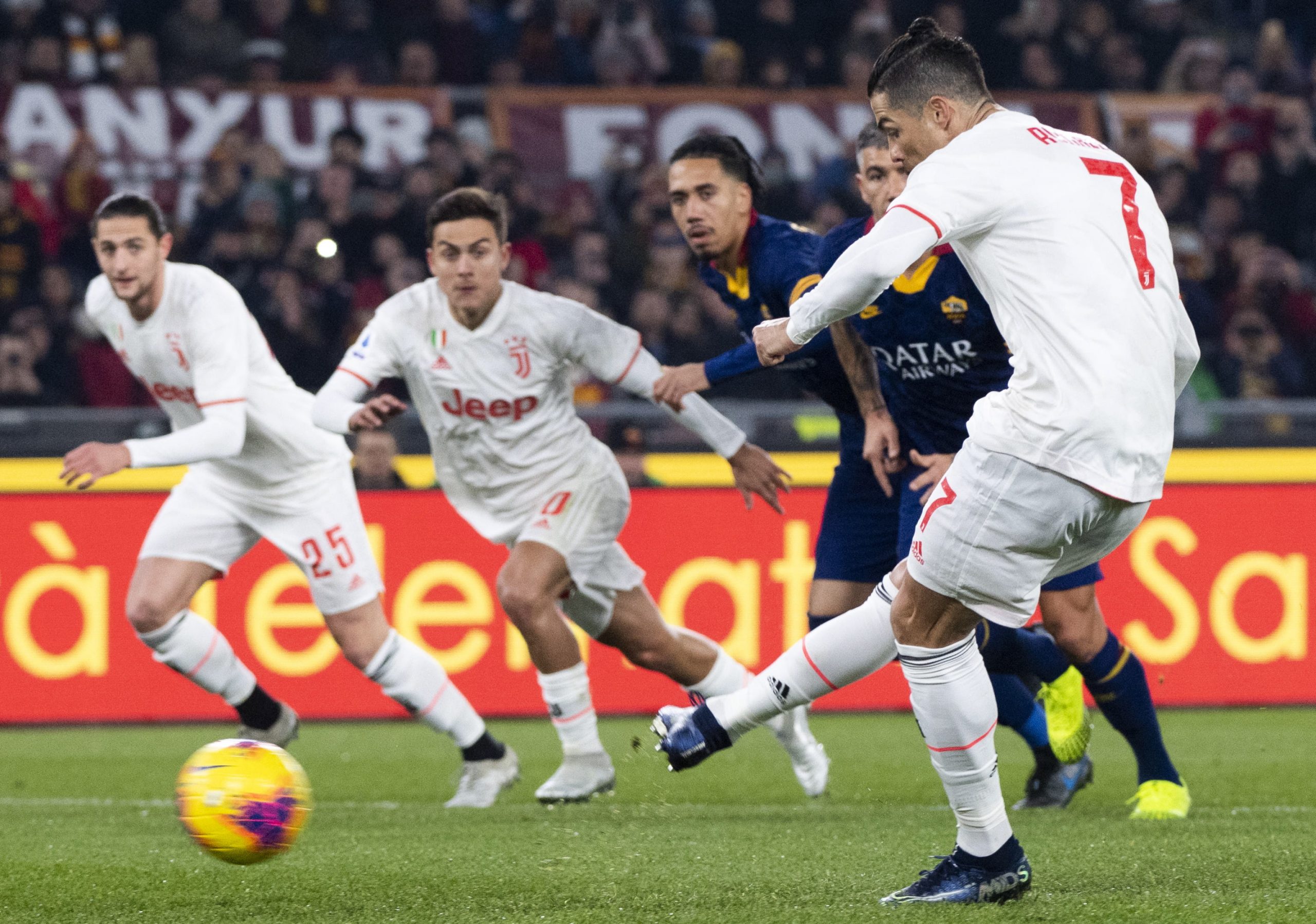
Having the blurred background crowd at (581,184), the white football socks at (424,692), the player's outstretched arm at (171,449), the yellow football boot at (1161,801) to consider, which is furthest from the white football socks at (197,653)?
the blurred background crowd at (581,184)

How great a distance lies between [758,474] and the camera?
6.41 m

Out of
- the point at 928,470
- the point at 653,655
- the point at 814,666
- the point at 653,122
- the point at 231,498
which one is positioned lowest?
the point at 653,655

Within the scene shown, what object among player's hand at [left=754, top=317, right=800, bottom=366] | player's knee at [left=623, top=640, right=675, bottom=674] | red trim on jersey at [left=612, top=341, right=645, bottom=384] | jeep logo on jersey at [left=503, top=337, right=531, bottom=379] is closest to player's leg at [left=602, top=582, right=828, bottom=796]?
player's knee at [left=623, top=640, right=675, bottom=674]

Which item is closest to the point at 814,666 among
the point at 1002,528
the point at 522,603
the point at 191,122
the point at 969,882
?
the point at 969,882

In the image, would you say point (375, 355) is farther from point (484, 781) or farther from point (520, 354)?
point (484, 781)

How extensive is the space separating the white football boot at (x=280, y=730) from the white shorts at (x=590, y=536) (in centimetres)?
131

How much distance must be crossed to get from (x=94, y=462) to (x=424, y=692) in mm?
1650

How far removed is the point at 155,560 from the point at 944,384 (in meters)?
3.28

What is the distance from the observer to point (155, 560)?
23.5 ft

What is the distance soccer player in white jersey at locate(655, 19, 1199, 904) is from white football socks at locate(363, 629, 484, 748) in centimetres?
308

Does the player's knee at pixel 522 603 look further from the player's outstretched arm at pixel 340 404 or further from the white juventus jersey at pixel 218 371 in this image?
the white juventus jersey at pixel 218 371

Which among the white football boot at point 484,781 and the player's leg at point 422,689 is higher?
the player's leg at point 422,689

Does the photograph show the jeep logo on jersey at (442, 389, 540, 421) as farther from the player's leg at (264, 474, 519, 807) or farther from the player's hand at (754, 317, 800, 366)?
the player's hand at (754, 317, 800, 366)

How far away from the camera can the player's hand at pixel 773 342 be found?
4.07 m
